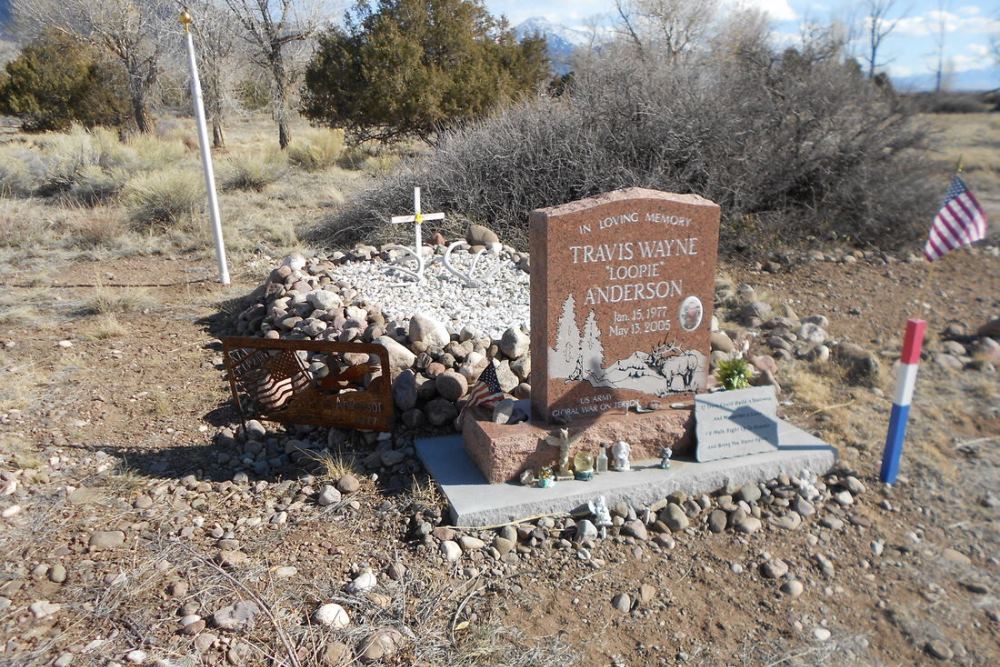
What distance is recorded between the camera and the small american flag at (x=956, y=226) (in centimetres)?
414

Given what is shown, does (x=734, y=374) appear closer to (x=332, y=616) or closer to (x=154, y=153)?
→ (x=332, y=616)

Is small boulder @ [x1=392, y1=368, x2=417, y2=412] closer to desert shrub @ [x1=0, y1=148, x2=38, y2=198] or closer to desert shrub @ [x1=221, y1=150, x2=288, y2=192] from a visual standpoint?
desert shrub @ [x1=221, y1=150, x2=288, y2=192]

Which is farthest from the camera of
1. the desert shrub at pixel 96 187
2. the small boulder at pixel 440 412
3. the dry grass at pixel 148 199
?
the desert shrub at pixel 96 187

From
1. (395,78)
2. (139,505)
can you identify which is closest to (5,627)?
(139,505)

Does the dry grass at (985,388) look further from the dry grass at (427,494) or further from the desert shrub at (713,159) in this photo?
the dry grass at (427,494)

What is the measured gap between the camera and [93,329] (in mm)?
6613

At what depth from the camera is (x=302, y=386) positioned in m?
4.59

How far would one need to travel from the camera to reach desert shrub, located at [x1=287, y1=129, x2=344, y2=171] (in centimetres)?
1750

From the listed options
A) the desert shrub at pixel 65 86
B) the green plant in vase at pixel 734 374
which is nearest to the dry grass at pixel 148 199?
the desert shrub at pixel 65 86

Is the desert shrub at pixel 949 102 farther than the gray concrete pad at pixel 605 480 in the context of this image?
Yes

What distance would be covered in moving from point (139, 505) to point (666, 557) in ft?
8.67

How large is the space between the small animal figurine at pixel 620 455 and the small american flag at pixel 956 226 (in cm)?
203

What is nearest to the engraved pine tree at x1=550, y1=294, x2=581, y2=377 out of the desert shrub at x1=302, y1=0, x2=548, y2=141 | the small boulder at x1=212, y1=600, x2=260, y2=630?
the small boulder at x1=212, y1=600, x2=260, y2=630

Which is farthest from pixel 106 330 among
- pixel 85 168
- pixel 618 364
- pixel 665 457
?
pixel 85 168
